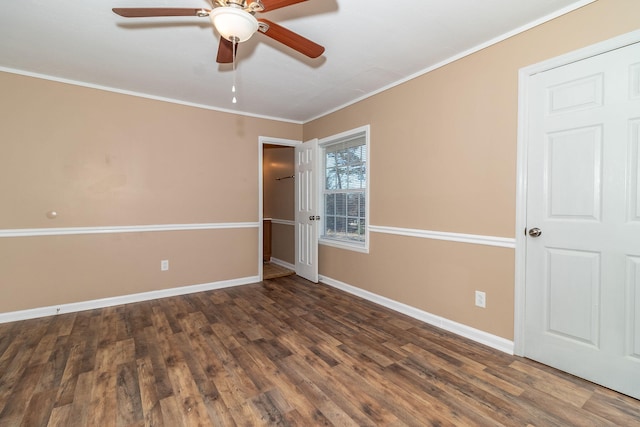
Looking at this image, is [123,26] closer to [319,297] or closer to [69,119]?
[69,119]

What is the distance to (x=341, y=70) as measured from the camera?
2807 millimetres

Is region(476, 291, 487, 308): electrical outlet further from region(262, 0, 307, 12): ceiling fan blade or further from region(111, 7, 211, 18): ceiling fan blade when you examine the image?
region(111, 7, 211, 18): ceiling fan blade

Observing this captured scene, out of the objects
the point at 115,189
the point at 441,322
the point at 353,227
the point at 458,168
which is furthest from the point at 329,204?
the point at 115,189

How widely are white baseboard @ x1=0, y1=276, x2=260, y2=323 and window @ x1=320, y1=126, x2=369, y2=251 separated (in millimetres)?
1405

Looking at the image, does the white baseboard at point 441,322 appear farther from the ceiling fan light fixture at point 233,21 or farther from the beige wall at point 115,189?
the ceiling fan light fixture at point 233,21

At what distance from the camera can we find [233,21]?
4.69 feet

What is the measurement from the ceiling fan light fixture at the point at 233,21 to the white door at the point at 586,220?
200 cm

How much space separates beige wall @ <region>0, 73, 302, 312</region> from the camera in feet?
9.50

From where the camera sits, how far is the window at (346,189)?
364 centimetres

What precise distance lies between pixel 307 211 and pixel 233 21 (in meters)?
3.06

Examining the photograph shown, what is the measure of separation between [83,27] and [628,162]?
376 centimetres

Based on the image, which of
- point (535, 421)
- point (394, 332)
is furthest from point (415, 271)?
point (535, 421)

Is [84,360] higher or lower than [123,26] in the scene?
lower

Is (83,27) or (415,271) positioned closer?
(83,27)
